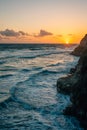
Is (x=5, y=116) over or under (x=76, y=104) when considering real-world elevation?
under

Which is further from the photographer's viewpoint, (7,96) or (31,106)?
(7,96)

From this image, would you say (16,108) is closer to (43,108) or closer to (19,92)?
(43,108)

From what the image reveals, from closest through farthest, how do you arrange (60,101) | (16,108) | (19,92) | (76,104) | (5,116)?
(76,104)
(5,116)
(16,108)
(60,101)
(19,92)

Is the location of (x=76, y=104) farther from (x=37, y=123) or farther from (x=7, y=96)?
(x=7, y=96)

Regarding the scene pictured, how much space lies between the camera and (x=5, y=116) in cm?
1265

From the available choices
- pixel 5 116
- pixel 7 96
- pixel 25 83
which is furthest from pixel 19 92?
pixel 5 116

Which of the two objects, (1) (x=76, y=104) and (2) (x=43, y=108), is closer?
(1) (x=76, y=104)

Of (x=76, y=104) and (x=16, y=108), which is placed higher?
(x=76, y=104)

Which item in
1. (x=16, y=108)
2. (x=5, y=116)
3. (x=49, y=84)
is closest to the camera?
(x=5, y=116)

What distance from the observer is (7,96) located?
17016 mm

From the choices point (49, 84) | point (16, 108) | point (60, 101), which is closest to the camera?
point (16, 108)

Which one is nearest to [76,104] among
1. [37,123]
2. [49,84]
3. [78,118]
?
[78,118]

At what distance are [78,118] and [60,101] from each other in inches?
155

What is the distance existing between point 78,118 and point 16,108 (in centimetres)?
414
